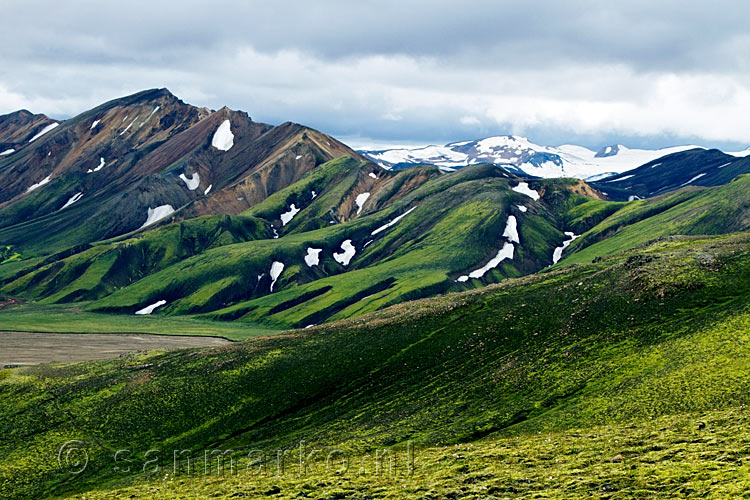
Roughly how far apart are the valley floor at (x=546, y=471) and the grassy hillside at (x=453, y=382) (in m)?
0.50

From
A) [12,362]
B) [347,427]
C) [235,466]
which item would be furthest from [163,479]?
[12,362]

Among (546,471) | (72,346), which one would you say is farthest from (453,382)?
(72,346)

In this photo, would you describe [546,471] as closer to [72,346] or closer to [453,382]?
[453,382]

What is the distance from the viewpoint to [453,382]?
8725 centimetres

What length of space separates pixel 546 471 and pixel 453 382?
42927 millimetres

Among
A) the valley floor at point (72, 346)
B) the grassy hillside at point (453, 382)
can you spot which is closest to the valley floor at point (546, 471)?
the grassy hillside at point (453, 382)

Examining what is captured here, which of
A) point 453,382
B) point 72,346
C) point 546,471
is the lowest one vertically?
point 453,382

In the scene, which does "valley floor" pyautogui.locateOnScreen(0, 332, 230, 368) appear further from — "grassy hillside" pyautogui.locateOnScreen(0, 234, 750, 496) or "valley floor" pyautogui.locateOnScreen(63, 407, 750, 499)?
"valley floor" pyautogui.locateOnScreen(63, 407, 750, 499)

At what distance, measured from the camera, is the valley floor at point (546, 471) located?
38.1 meters

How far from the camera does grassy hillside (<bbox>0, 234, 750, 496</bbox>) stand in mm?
63938

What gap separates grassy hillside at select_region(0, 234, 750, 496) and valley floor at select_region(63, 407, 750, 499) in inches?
19.7

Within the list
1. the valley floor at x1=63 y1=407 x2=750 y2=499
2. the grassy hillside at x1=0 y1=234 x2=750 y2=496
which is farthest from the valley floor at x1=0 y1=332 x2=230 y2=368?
the valley floor at x1=63 y1=407 x2=750 y2=499

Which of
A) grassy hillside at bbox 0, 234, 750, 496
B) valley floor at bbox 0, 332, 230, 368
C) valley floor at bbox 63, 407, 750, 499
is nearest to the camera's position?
valley floor at bbox 63, 407, 750, 499

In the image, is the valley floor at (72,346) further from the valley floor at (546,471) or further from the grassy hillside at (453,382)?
the valley floor at (546,471)
